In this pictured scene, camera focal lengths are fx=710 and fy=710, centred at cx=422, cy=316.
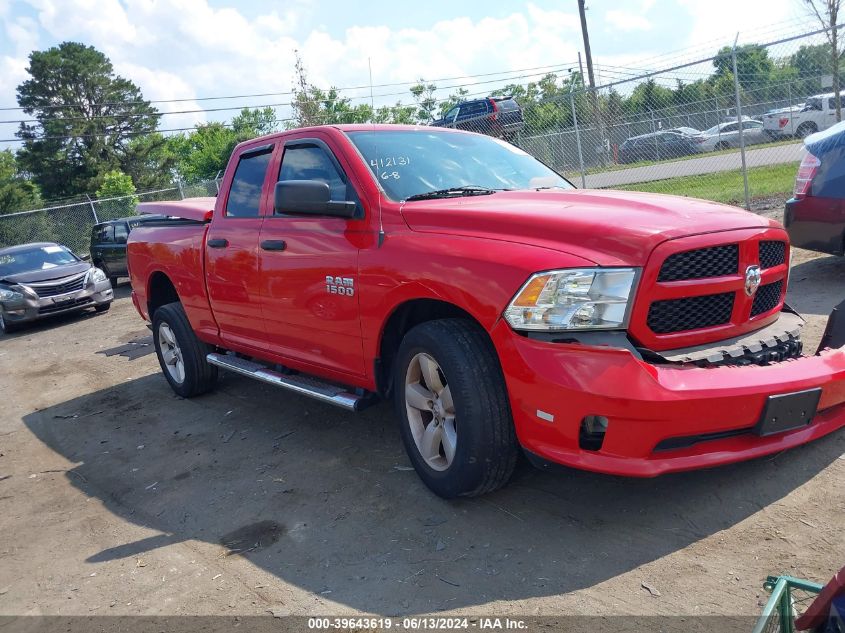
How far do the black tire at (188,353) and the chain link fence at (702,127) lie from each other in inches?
300

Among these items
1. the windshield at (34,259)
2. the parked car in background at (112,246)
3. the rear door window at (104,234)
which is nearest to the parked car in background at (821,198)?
the windshield at (34,259)

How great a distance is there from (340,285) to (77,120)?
56.9 metres

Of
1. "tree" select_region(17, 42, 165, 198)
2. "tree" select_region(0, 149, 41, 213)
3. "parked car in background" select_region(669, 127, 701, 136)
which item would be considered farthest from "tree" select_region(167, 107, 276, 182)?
"parked car in background" select_region(669, 127, 701, 136)

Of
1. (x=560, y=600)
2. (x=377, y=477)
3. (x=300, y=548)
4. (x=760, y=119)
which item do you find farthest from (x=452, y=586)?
(x=760, y=119)

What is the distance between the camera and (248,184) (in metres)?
5.23

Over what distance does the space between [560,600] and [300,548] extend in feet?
4.36

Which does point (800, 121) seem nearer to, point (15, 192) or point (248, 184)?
point (248, 184)

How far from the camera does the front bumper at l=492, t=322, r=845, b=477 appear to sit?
2.89 meters

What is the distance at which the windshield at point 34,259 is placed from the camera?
1316 centimetres

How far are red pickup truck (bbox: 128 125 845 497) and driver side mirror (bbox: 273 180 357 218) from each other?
11 millimetres

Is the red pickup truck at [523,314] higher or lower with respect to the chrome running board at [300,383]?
higher

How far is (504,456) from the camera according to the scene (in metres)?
3.36

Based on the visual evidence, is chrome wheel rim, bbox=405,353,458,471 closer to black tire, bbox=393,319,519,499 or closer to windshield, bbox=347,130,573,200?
black tire, bbox=393,319,519,499

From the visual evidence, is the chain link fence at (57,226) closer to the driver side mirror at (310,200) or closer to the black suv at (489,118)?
the black suv at (489,118)
